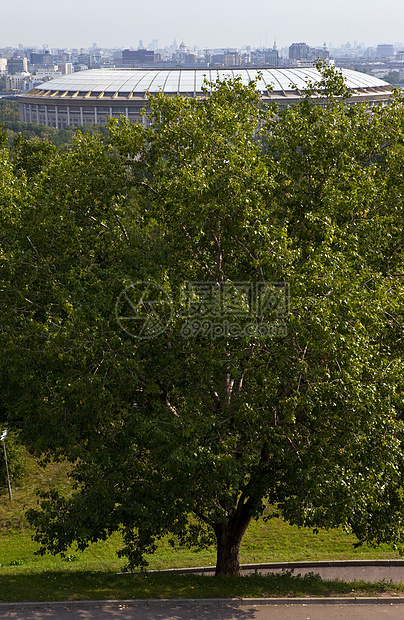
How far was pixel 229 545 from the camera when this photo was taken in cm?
1602

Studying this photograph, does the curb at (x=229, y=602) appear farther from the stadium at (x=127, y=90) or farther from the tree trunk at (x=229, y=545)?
the stadium at (x=127, y=90)

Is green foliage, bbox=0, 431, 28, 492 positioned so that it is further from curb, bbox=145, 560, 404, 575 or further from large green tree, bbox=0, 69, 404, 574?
curb, bbox=145, 560, 404, 575

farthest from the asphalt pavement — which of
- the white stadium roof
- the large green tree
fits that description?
the white stadium roof

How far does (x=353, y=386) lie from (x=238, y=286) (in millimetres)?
3777

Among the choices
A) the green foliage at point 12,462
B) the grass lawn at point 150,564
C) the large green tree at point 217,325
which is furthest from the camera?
the green foliage at point 12,462

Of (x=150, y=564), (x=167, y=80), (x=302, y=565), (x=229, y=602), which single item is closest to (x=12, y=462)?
(x=150, y=564)

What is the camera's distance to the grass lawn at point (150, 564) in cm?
1442

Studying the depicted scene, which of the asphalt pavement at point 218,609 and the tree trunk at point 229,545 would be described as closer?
the asphalt pavement at point 218,609

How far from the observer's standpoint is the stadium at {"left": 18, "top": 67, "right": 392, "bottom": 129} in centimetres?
11169

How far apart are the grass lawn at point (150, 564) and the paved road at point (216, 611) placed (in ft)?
1.53

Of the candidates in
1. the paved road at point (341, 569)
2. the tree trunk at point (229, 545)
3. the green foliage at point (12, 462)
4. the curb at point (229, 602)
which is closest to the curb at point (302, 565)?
the paved road at point (341, 569)

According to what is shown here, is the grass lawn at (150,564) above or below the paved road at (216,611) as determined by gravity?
below

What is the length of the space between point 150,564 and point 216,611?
528 centimetres

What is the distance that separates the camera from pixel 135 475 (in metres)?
13.7
